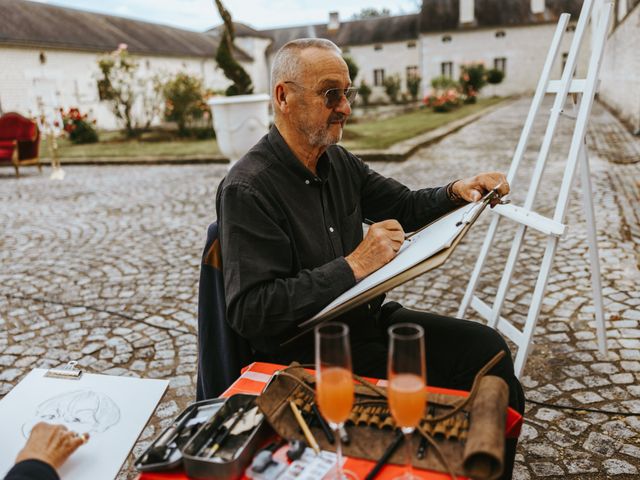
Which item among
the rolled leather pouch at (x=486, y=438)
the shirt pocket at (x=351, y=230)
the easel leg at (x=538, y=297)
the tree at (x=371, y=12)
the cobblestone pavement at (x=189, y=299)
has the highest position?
the tree at (x=371, y=12)

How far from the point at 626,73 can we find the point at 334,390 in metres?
19.0

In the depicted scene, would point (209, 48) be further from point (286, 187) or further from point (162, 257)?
point (286, 187)

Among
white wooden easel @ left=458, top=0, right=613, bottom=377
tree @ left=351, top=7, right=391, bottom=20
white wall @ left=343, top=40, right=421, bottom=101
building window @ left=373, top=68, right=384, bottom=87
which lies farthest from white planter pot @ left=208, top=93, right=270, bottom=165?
tree @ left=351, top=7, right=391, bottom=20

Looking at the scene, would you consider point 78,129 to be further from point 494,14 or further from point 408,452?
point 494,14

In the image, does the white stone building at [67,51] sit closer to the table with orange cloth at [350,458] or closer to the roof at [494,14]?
the table with orange cloth at [350,458]

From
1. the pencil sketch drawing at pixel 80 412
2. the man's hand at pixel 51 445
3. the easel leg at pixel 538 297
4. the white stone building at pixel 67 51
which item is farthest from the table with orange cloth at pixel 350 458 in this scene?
the white stone building at pixel 67 51

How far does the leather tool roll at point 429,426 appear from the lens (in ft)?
3.85

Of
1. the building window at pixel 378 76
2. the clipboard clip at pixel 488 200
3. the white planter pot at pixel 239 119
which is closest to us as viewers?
the clipboard clip at pixel 488 200

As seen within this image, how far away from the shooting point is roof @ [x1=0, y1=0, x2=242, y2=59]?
25.9 m

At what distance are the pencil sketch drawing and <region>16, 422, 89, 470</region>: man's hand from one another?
181mm

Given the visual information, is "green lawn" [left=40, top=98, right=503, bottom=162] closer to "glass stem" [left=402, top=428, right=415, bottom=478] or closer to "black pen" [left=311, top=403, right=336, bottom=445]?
"black pen" [left=311, top=403, right=336, bottom=445]

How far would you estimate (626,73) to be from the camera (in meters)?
16.7

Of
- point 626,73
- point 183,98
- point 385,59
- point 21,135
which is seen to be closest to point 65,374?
point 21,135

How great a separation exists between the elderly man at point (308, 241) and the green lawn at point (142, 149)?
35.3 ft
